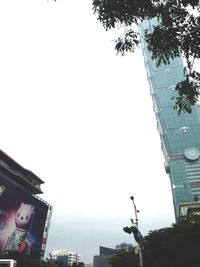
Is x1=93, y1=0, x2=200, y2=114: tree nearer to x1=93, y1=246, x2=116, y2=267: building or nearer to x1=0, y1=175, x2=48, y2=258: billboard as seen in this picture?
x1=0, y1=175, x2=48, y2=258: billboard

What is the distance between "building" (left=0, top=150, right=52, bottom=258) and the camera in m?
66.1

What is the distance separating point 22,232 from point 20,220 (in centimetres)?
305

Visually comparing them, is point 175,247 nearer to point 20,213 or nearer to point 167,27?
point 167,27

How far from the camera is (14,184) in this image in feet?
244

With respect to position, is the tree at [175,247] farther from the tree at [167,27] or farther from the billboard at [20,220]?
the billboard at [20,220]

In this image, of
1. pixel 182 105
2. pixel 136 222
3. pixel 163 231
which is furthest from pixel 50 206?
pixel 182 105

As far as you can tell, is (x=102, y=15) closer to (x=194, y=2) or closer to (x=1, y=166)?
(x=194, y=2)

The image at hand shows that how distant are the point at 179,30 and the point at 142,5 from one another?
1408 millimetres

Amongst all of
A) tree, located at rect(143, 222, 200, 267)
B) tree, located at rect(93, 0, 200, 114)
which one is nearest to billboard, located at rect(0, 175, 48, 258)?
tree, located at rect(143, 222, 200, 267)

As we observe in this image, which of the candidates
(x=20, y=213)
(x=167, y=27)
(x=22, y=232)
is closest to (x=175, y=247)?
(x=167, y=27)

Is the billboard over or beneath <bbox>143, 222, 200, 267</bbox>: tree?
over

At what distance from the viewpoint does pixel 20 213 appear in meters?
71.3

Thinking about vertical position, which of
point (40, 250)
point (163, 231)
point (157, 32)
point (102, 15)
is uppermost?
point (40, 250)

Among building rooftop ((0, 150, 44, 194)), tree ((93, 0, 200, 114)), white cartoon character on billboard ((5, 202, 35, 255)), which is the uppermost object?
building rooftop ((0, 150, 44, 194))
